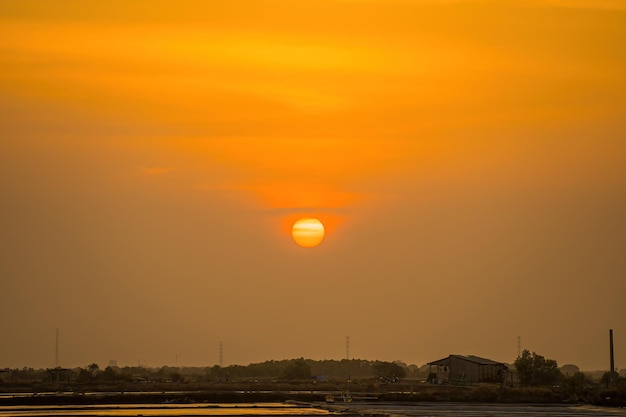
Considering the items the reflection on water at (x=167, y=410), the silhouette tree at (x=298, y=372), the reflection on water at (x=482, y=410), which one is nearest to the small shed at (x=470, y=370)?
the silhouette tree at (x=298, y=372)

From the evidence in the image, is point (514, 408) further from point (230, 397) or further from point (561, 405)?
point (230, 397)

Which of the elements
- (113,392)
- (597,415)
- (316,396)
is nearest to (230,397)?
(316,396)

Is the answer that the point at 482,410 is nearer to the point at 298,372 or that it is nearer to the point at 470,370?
the point at 470,370

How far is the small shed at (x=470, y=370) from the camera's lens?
124250mm

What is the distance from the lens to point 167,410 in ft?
273

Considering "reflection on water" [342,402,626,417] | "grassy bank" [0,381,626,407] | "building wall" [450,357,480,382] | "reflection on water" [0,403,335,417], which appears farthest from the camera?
"building wall" [450,357,480,382]

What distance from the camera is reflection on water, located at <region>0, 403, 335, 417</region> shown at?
7850 centimetres

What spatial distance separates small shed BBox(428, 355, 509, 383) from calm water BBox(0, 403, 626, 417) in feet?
105

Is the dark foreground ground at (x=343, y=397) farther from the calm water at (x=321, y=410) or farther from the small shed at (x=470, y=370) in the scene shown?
the small shed at (x=470, y=370)

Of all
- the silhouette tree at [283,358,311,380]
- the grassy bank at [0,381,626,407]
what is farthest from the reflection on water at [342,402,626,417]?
the silhouette tree at [283,358,311,380]

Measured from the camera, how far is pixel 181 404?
301 feet

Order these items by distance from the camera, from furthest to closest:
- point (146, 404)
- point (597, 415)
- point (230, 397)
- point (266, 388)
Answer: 1. point (266, 388)
2. point (230, 397)
3. point (146, 404)
4. point (597, 415)

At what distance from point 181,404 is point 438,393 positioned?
2355cm

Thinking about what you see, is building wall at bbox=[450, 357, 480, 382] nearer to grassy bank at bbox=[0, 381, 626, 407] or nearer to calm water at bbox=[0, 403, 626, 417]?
grassy bank at bbox=[0, 381, 626, 407]
